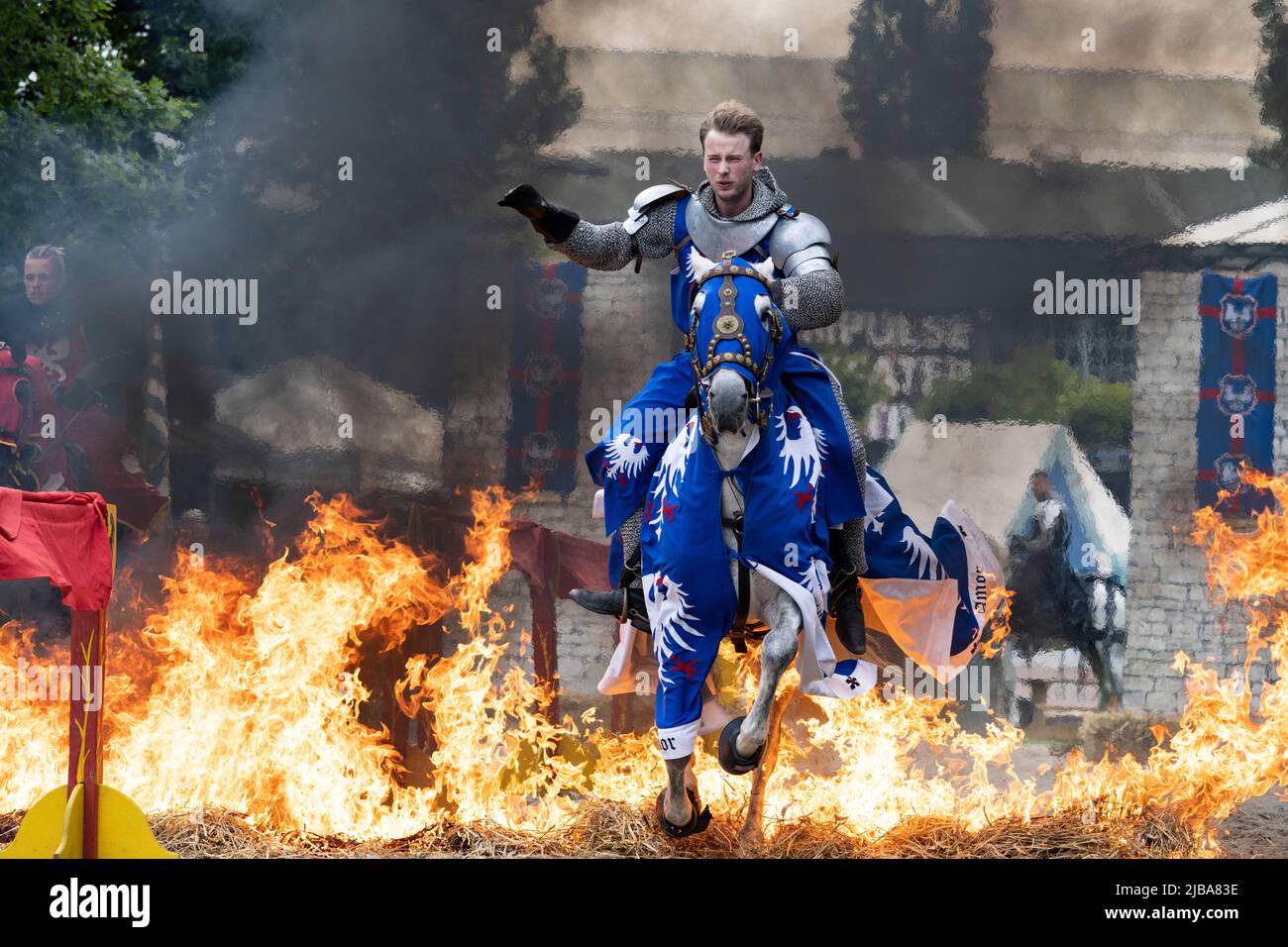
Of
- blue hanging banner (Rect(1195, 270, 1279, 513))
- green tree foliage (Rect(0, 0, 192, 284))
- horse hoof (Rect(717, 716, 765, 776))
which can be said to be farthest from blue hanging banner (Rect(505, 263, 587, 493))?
horse hoof (Rect(717, 716, 765, 776))

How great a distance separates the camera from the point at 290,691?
7.19m

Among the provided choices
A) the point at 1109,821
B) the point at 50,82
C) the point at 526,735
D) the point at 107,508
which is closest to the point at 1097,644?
the point at 1109,821

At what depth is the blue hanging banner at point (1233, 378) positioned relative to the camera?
960cm

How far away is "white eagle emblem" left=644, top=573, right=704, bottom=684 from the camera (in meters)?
5.42

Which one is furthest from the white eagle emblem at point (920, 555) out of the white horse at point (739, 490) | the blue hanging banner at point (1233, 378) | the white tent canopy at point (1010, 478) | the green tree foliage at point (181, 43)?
the green tree foliage at point (181, 43)

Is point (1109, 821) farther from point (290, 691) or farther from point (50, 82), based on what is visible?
point (50, 82)

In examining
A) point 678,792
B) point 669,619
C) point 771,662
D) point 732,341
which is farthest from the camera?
point 678,792

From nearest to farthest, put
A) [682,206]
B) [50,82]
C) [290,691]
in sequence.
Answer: [682,206]
[290,691]
[50,82]

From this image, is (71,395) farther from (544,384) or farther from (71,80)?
(544,384)

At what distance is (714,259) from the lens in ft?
18.9

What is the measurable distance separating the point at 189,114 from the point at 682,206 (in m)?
5.70

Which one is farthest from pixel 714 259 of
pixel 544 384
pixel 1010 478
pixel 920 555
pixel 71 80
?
pixel 71 80

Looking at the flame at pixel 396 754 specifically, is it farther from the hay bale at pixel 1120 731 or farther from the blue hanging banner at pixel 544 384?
the hay bale at pixel 1120 731

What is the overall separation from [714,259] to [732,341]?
66 centimetres
